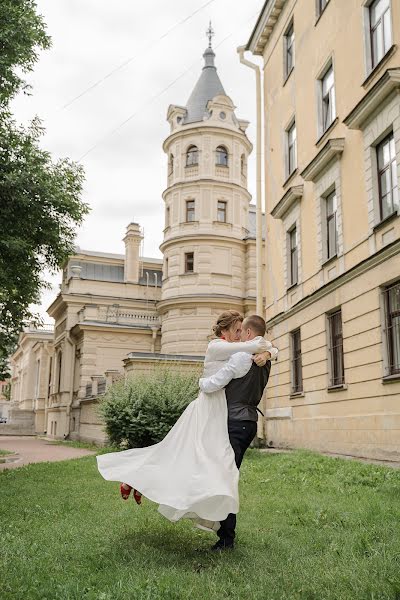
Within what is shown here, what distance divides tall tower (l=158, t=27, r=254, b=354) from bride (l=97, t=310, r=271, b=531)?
28739mm

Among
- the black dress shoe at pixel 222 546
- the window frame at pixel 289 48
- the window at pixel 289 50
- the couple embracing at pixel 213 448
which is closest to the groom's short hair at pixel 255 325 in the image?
the couple embracing at pixel 213 448

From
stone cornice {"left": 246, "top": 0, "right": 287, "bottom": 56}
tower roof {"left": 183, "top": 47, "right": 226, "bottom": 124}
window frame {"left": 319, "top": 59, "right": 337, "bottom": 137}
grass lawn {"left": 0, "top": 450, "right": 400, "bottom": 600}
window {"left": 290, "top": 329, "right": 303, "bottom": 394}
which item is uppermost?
tower roof {"left": 183, "top": 47, "right": 226, "bottom": 124}

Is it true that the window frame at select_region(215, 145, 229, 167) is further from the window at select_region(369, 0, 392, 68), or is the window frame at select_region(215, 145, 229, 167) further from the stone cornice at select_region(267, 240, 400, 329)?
the window at select_region(369, 0, 392, 68)

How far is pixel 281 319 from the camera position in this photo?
19.6 metres

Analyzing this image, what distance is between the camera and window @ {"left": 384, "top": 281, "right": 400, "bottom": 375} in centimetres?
1242

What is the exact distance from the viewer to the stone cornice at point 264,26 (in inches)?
827

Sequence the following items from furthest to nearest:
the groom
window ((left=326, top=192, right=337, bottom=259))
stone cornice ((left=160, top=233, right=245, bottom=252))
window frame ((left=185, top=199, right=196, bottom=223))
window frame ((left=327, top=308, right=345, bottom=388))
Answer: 1. window frame ((left=185, top=199, right=196, bottom=223))
2. stone cornice ((left=160, top=233, right=245, bottom=252))
3. window ((left=326, top=192, right=337, bottom=259))
4. window frame ((left=327, top=308, right=345, bottom=388))
5. the groom

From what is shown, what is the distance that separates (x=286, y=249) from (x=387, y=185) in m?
6.53

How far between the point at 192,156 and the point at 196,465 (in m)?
33.1

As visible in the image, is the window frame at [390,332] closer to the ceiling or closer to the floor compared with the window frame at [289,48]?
closer to the floor

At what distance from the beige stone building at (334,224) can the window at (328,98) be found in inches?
1.4

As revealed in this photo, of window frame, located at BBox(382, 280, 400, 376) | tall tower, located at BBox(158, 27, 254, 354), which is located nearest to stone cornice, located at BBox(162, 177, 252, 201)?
tall tower, located at BBox(158, 27, 254, 354)

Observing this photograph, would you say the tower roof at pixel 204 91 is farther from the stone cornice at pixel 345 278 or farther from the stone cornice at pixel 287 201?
the stone cornice at pixel 345 278

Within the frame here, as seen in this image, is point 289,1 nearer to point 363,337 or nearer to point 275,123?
point 275,123
